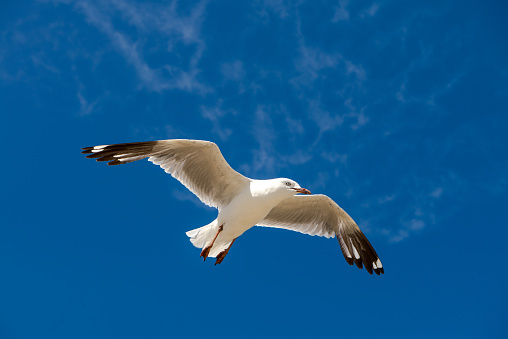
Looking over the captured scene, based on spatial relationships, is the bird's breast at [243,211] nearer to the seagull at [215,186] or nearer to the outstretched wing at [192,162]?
the seagull at [215,186]

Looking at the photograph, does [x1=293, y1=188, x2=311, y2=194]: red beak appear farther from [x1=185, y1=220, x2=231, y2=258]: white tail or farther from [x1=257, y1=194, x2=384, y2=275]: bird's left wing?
[x1=185, y1=220, x2=231, y2=258]: white tail

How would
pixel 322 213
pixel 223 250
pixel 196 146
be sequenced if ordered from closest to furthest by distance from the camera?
pixel 196 146 → pixel 223 250 → pixel 322 213

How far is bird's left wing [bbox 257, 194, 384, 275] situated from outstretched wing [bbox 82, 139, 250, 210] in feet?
3.79

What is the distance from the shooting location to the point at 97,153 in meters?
7.84

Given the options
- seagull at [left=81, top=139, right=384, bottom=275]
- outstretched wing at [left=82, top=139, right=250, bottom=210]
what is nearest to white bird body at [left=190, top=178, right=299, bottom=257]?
seagull at [left=81, top=139, right=384, bottom=275]

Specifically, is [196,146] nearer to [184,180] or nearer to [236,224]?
[184,180]

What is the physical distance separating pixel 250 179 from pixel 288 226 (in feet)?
4.87

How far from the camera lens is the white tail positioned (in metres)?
8.12

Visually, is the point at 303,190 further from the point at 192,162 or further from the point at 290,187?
the point at 192,162

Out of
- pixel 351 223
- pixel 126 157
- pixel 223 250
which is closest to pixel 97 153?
pixel 126 157

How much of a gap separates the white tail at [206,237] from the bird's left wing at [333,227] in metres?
1.07

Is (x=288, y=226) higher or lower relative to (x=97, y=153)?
lower

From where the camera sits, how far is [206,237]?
8.16m

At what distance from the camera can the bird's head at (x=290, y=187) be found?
7.81 metres
